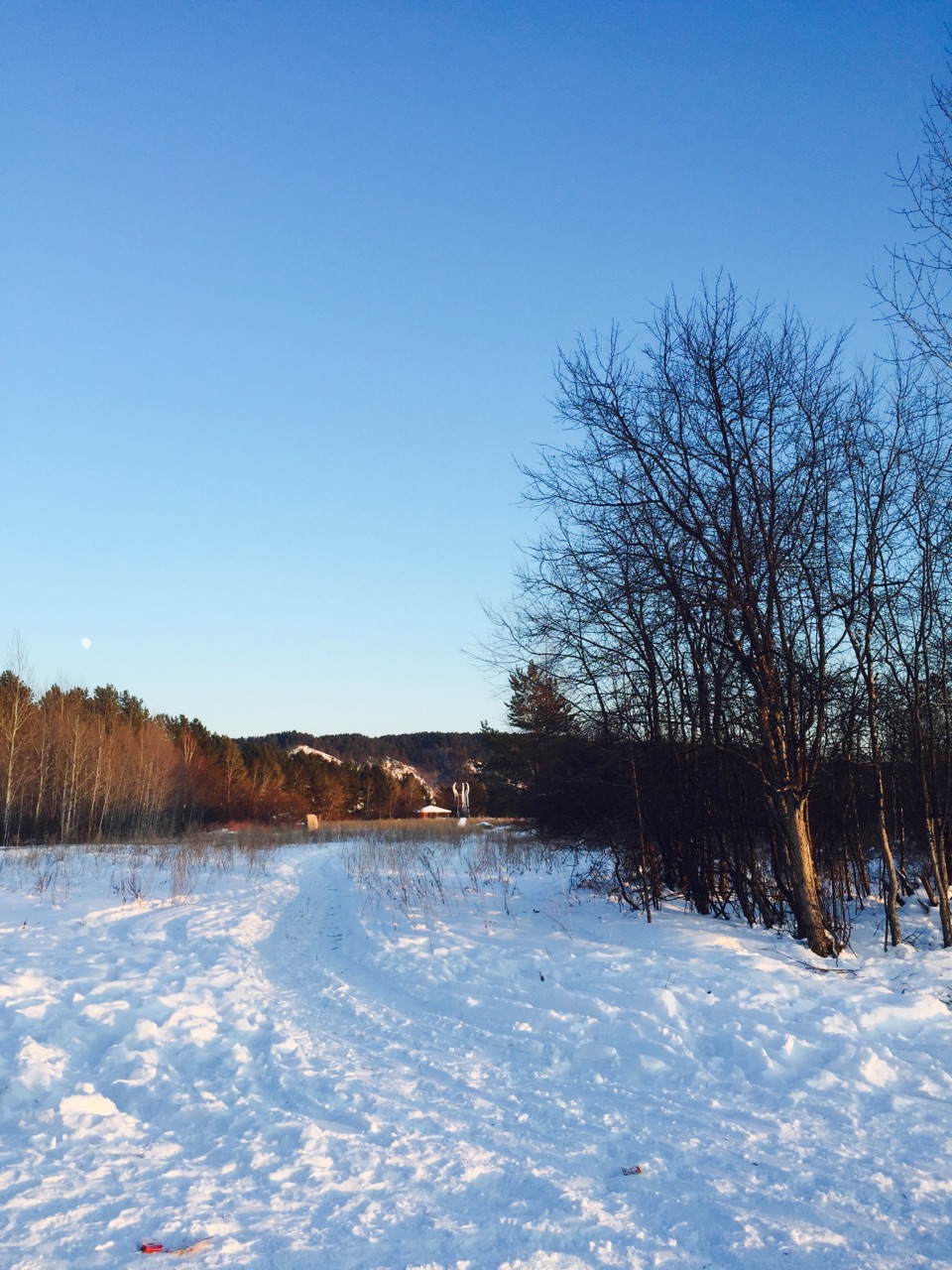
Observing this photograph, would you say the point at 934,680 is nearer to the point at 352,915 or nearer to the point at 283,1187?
the point at 352,915

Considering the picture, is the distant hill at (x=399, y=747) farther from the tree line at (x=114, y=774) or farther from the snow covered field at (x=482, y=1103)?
the snow covered field at (x=482, y=1103)

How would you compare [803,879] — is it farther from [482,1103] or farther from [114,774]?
[114,774]

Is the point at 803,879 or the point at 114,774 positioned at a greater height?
the point at 114,774

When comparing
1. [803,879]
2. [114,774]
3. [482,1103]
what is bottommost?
[482,1103]

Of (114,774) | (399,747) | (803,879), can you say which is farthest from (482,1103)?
(399,747)

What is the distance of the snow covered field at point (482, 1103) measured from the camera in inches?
139

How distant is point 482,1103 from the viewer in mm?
5160

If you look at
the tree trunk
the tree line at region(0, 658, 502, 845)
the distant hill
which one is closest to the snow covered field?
the tree trunk

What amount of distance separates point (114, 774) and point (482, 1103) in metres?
49.7

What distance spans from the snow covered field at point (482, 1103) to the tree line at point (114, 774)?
31.0m

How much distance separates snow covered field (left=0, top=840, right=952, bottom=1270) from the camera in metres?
3.54

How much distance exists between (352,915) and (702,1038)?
316 inches

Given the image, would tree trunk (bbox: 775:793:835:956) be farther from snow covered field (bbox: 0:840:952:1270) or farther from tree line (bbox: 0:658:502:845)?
tree line (bbox: 0:658:502:845)

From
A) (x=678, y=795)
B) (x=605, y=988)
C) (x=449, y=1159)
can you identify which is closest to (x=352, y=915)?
(x=678, y=795)
